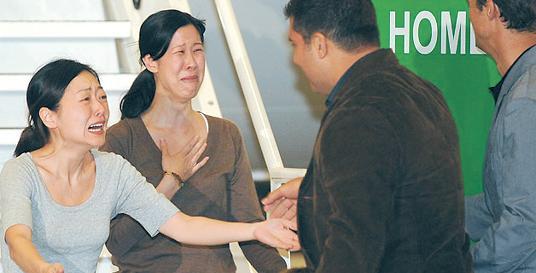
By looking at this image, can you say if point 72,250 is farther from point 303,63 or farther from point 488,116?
point 488,116

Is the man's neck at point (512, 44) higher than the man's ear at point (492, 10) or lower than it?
lower

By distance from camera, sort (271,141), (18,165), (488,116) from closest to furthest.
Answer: (18,165) → (488,116) → (271,141)

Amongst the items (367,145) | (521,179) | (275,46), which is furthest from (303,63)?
(275,46)

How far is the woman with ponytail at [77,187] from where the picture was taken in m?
2.90

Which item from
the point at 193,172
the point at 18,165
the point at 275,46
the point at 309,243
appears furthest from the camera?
the point at 275,46

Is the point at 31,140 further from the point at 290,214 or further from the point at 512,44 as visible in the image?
the point at 512,44

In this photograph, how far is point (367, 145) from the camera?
7.07 feet

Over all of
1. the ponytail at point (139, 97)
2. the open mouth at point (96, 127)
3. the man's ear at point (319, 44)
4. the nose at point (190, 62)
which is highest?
the man's ear at point (319, 44)

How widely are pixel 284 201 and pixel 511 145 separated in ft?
1.85

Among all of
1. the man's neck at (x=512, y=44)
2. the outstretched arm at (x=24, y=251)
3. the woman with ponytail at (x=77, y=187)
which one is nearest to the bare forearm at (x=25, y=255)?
the outstretched arm at (x=24, y=251)

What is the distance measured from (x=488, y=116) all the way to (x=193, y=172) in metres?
1.04

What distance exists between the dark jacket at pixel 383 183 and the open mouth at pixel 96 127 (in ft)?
2.76

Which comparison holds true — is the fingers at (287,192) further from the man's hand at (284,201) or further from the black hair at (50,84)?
the black hair at (50,84)

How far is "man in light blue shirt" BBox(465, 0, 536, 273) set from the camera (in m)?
2.72
